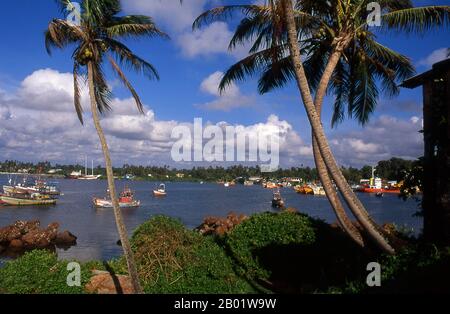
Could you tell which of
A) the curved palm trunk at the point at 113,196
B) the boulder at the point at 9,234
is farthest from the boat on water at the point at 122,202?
the curved palm trunk at the point at 113,196

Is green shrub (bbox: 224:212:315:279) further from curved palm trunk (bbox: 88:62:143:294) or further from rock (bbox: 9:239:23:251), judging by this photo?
rock (bbox: 9:239:23:251)

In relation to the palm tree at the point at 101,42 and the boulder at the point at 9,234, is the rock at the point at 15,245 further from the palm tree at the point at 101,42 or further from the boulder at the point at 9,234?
the palm tree at the point at 101,42

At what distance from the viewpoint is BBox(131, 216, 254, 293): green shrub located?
12.1m

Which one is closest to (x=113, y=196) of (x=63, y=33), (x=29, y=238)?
(x=63, y=33)

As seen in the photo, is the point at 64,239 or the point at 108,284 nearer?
the point at 108,284

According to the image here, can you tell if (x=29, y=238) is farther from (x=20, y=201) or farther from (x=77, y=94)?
(x=20, y=201)

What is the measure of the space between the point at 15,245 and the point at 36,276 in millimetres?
26779

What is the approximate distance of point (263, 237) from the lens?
13.8 metres

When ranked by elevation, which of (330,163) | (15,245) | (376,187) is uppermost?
(330,163)

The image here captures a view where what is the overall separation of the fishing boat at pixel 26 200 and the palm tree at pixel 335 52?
65.6 metres

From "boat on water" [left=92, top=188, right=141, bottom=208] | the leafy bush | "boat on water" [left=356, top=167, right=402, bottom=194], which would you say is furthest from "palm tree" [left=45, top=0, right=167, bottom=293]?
"boat on water" [left=356, top=167, right=402, bottom=194]

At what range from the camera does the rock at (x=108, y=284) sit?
11.7 metres

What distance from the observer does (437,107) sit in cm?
1091
